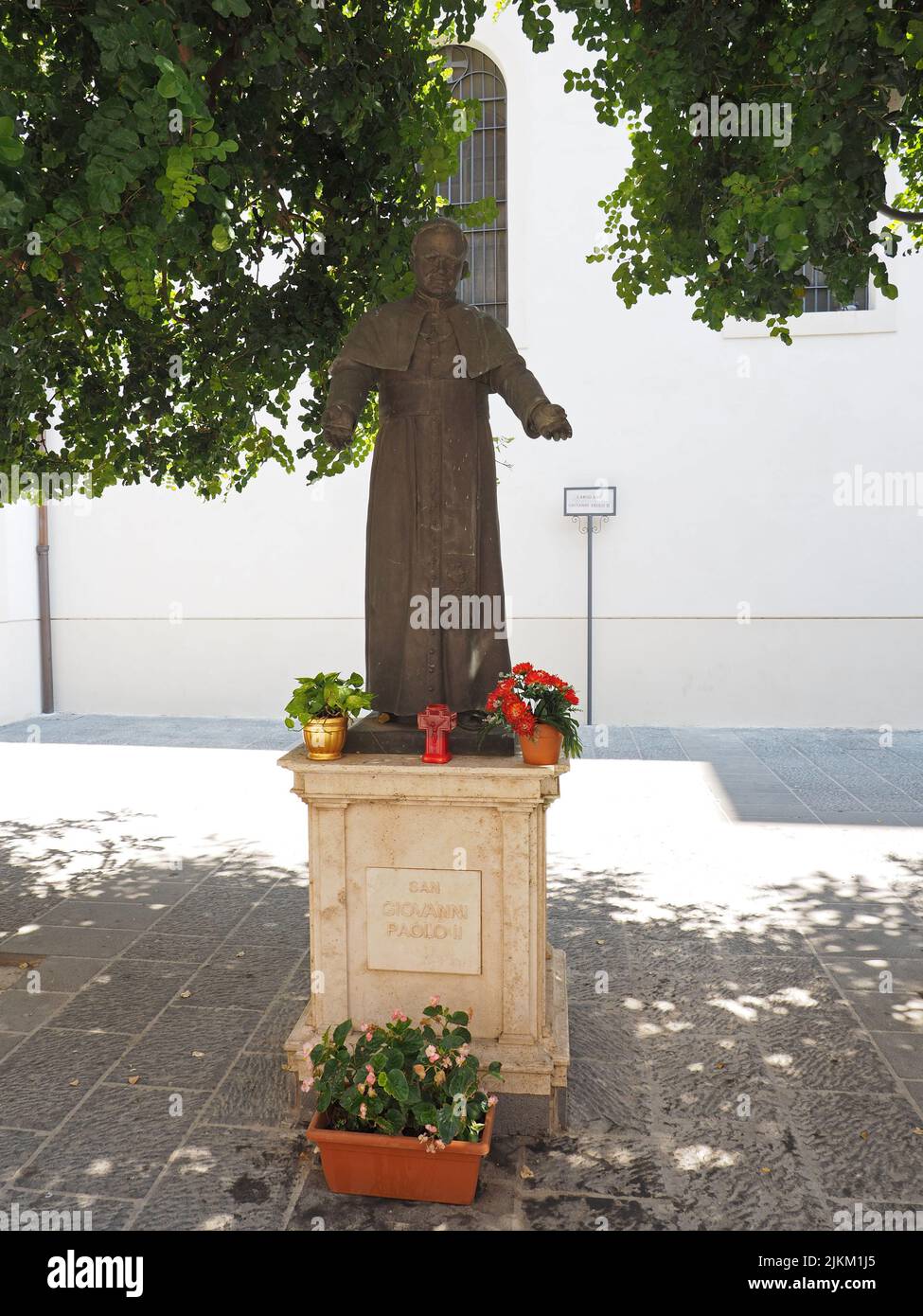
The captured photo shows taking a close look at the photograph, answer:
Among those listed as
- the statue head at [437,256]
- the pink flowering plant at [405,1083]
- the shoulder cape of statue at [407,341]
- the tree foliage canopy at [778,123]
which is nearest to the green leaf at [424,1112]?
the pink flowering plant at [405,1083]

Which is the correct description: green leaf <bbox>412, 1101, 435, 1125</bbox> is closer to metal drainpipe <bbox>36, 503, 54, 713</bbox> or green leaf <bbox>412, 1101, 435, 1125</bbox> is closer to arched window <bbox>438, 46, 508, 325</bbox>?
arched window <bbox>438, 46, 508, 325</bbox>

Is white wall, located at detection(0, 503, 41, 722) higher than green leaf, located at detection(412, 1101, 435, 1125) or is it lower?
higher

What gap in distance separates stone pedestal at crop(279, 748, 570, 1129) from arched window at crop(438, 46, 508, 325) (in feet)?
30.7

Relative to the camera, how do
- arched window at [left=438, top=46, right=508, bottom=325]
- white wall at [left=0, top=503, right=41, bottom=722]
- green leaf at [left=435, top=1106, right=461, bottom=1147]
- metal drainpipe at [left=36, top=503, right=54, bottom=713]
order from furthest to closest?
metal drainpipe at [left=36, top=503, right=54, bottom=713], white wall at [left=0, top=503, right=41, bottom=722], arched window at [left=438, top=46, right=508, bottom=325], green leaf at [left=435, top=1106, right=461, bottom=1147]

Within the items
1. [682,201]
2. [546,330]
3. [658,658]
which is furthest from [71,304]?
[658,658]

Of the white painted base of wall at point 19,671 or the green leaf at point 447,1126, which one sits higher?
the white painted base of wall at point 19,671

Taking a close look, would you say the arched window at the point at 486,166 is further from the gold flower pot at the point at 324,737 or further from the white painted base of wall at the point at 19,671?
the gold flower pot at the point at 324,737

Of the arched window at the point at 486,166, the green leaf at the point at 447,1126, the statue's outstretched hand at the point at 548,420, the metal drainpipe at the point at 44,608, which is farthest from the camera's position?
the metal drainpipe at the point at 44,608

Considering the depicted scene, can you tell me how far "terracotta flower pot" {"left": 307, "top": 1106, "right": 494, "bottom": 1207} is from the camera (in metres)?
2.77

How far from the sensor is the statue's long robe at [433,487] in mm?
3406

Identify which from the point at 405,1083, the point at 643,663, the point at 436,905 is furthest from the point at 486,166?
the point at 405,1083

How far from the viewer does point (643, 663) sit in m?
11.2

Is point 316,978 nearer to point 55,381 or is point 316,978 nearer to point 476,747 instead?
point 476,747

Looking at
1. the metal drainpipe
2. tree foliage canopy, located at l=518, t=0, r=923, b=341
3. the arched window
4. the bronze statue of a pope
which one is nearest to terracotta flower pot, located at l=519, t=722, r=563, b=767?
the bronze statue of a pope
